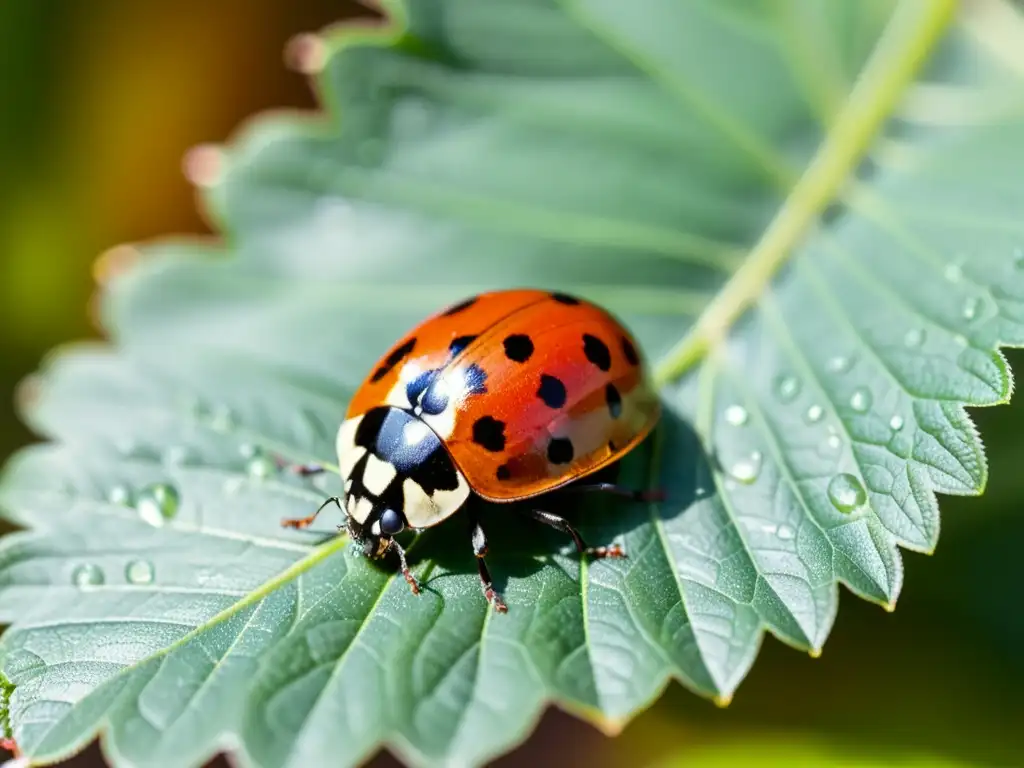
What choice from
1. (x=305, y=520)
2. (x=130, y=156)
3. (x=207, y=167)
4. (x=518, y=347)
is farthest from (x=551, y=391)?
(x=130, y=156)

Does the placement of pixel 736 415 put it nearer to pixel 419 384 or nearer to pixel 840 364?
pixel 840 364

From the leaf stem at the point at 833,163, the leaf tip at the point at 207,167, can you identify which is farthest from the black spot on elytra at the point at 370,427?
the leaf tip at the point at 207,167

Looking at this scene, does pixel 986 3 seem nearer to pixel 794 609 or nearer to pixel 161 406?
pixel 794 609

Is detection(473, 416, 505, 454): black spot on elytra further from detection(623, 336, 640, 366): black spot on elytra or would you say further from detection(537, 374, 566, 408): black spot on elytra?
detection(623, 336, 640, 366): black spot on elytra

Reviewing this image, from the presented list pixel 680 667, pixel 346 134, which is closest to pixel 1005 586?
pixel 680 667

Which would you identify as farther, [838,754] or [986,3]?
[986,3]

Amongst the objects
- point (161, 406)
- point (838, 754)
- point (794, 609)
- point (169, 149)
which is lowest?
point (838, 754)
